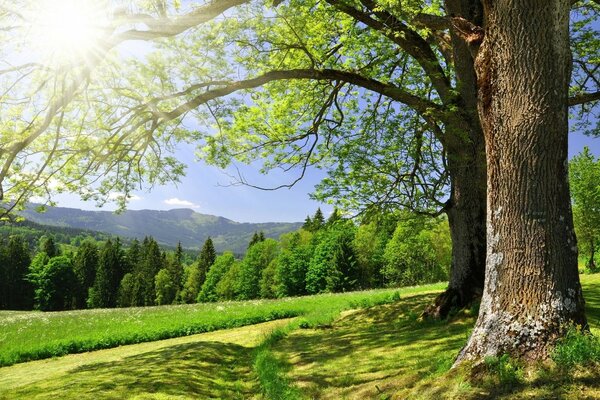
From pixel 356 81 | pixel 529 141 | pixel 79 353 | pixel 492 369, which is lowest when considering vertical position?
pixel 79 353

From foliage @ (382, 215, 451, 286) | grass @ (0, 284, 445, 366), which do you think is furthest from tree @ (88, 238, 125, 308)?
grass @ (0, 284, 445, 366)

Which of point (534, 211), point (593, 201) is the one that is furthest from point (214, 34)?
point (593, 201)

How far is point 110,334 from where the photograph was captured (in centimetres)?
2025

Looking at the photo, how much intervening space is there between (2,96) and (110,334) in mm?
15182

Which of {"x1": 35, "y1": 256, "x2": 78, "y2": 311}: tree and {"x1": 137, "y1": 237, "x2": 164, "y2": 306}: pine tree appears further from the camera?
{"x1": 137, "y1": 237, "x2": 164, "y2": 306}: pine tree

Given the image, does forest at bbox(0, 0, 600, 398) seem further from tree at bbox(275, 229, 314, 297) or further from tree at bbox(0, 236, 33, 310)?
tree at bbox(0, 236, 33, 310)

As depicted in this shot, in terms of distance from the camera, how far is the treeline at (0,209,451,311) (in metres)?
73.2

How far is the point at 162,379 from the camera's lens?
29.1 ft

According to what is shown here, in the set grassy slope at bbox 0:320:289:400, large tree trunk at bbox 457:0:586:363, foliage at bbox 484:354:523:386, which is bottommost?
grassy slope at bbox 0:320:289:400

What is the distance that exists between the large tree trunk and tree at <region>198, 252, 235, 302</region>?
339 feet

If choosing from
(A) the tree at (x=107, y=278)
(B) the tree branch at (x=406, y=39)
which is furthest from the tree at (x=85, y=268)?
(B) the tree branch at (x=406, y=39)

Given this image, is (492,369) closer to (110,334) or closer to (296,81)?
(296,81)

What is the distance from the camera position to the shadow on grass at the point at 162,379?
7.87 meters

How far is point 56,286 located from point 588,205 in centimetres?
11030
